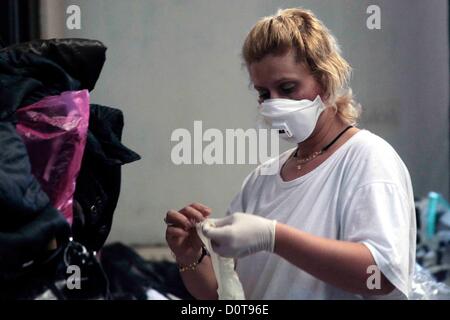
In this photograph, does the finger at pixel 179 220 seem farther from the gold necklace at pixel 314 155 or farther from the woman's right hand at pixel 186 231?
the gold necklace at pixel 314 155

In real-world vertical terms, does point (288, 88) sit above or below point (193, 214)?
above

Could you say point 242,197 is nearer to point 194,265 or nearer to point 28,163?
point 194,265

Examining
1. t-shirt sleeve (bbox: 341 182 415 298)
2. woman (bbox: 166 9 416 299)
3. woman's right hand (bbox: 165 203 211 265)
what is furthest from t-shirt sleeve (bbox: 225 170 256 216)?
t-shirt sleeve (bbox: 341 182 415 298)

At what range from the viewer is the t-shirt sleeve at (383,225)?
921mm

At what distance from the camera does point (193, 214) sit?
3.28 feet

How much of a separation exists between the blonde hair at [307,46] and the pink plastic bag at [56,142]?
319 millimetres

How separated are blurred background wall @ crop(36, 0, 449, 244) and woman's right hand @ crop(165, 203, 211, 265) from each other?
145mm

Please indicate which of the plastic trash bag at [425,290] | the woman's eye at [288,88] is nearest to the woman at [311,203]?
the woman's eye at [288,88]

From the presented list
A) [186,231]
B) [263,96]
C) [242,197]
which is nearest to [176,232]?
[186,231]

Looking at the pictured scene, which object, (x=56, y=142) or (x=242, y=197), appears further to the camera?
(x=242, y=197)

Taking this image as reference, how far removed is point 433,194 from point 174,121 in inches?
40.0

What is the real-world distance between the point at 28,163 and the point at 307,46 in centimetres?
48
